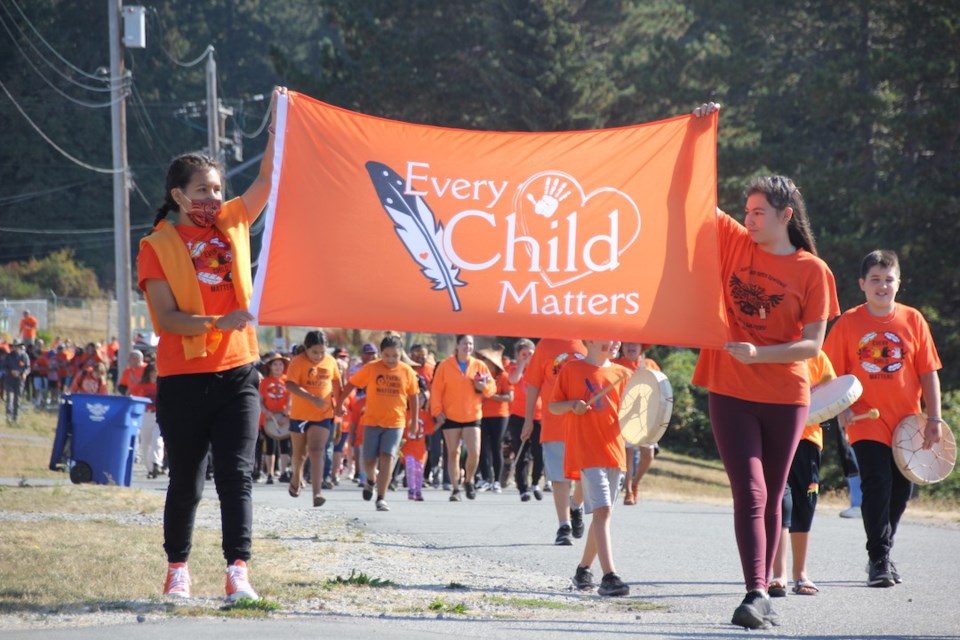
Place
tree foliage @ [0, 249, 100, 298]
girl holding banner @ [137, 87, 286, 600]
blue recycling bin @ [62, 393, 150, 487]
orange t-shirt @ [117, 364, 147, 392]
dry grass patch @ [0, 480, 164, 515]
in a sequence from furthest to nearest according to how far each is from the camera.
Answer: tree foliage @ [0, 249, 100, 298]
orange t-shirt @ [117, 364, 147, 392]
blue recycling bin @ [62, 393, 150, 487]
dry grass patch @ [0, 480, 164, 515]
girl holding banner @ [137, 87, 286, 600]

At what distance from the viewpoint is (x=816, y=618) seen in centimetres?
738

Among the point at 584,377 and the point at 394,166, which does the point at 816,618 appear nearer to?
the point at 584,377

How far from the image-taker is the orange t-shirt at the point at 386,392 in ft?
50.3

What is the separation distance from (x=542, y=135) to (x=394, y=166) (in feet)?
2.78

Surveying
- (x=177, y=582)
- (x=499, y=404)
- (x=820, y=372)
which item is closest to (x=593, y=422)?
(x=820, y=372)

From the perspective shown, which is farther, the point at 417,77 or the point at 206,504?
the point at 417,77

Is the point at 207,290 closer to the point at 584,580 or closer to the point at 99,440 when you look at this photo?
the point at 584,580

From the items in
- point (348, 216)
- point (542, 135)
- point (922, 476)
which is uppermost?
point (542, 135)

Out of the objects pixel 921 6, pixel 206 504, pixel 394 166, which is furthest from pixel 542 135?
pixel 921 6

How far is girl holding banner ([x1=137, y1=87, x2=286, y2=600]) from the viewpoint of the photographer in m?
6.82

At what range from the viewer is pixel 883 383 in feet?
29.1

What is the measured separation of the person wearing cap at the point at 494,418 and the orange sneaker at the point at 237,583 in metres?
11.5

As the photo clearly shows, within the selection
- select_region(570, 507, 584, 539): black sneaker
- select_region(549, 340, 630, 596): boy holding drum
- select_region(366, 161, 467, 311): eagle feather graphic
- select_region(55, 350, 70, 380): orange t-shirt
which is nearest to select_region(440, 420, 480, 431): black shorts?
select_region(570, 507, 584, 539): black sneaker

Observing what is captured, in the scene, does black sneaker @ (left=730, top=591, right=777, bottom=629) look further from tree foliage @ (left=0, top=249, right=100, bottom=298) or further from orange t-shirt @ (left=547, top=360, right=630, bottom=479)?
tree foliage @ (left=0, top=249, right=100, bottom=298)
